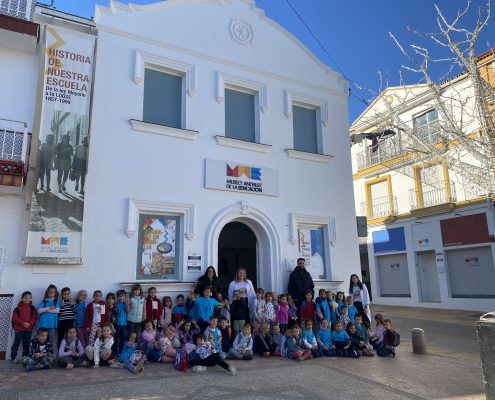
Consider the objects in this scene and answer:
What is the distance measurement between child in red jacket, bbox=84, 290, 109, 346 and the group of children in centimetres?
2

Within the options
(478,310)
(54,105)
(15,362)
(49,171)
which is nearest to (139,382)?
(15,362)

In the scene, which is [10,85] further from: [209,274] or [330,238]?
[330,238]

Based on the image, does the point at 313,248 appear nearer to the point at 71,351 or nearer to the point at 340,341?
the point at 340,341

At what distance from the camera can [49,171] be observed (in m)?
8.18

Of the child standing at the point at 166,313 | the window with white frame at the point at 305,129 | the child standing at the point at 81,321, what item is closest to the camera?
the child standing at the point at 81,321

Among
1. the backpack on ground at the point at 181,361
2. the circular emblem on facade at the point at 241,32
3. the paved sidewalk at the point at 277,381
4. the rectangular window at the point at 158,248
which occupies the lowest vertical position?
the paved sidewalk at the point at 277,381

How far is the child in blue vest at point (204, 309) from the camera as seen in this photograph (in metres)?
8.41

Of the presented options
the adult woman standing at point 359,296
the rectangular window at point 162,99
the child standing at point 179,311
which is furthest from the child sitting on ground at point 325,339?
the rectangular window at point 162,99

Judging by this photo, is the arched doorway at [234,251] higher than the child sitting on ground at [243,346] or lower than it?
higher

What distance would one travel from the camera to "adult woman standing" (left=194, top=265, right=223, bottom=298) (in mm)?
8961

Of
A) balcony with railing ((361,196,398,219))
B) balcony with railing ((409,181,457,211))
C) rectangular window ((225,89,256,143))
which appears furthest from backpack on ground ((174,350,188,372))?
balcony with railing ((361,196,398,219))

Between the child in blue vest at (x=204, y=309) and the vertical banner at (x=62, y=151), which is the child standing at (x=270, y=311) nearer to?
the child in blue vest at (x=204, y=309)

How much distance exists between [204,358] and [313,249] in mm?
5066

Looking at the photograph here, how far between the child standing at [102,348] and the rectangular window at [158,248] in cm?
170
